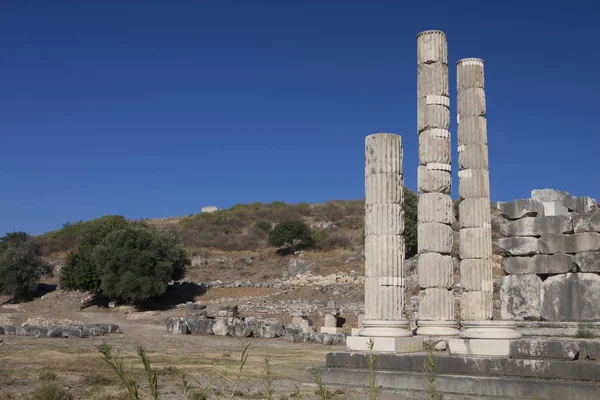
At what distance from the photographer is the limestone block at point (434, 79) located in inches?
709

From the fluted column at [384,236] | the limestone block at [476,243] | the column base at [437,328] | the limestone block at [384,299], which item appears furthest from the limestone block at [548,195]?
the limestone block at [384,299]

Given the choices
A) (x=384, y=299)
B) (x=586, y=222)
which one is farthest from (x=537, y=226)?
(x=384, y=299)

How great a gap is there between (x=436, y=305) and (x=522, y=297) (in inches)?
133

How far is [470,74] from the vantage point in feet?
60.4

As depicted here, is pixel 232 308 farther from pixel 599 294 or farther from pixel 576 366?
pixel 576 366

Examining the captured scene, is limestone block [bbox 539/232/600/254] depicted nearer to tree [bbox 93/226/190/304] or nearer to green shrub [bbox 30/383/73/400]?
green shrub [bbox 30/383/73/400]

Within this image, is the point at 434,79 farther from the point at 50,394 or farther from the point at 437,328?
the point at 50,394

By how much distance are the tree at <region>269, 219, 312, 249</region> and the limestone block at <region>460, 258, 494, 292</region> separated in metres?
40.3

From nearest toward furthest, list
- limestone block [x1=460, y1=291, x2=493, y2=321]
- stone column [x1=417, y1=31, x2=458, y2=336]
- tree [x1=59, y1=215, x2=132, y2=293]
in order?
limestone block [x1=460, y1=291, x2=493, y2=321], stone column [x1=417, y1=31, x2=458, y2=336], tree [x1=59, y1=215, x2=132, y2=293]

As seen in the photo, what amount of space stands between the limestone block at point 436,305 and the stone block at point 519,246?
3065 millimetres

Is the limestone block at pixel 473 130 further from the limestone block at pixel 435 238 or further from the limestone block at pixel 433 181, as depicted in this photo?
the limestone block at pixel 435 238

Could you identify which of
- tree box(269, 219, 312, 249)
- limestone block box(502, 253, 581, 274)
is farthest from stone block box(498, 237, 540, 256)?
tree box(269, 219, 312, 249)

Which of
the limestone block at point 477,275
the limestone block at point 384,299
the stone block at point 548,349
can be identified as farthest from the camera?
the limestone block at point 477,275

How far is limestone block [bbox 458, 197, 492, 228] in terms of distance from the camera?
17641mm
